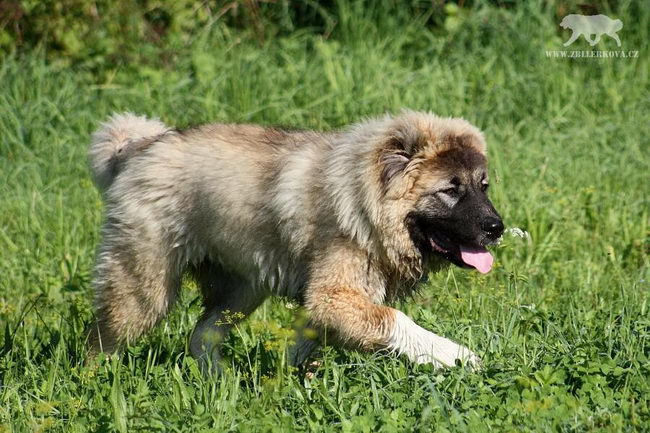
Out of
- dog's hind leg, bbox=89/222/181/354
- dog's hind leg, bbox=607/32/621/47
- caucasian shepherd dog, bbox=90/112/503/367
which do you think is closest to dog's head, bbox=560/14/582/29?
dog's hind leg, bbox=607/32/621/47

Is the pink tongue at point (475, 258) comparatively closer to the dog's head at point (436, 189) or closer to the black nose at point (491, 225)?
the dog's head at point (436, 189)

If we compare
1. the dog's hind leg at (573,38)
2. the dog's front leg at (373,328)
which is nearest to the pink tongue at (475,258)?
the dog's front leg at (373,328)

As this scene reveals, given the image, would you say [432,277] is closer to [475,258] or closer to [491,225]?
[475,258]

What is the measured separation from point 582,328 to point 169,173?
227 centimetres

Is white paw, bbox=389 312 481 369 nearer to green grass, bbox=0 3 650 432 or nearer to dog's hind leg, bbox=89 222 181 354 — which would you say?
green grass, bbox=0 3 650 432

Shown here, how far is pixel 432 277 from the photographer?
618 centimetres

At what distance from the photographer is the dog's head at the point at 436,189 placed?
499 cm

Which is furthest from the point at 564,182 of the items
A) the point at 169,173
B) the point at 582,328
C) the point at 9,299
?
the point at 9,299

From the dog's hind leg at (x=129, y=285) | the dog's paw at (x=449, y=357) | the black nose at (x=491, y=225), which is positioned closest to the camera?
the dog's paw at (x=449, y=357)

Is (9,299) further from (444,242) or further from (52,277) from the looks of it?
(444,242)

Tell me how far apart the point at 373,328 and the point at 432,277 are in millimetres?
1470

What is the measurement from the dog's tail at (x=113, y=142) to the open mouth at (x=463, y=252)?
1.76 meters

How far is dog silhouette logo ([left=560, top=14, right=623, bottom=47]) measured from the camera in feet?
33.2

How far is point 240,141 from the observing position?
5.50 metres
